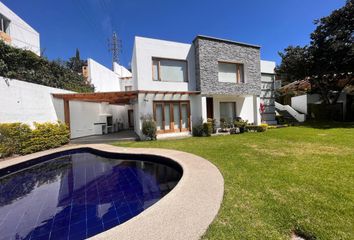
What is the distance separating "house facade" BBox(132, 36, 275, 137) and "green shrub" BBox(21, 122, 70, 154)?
490 centimetres

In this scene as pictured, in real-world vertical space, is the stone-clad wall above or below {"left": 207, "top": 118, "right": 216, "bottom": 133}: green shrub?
above

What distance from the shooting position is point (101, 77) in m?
22.5

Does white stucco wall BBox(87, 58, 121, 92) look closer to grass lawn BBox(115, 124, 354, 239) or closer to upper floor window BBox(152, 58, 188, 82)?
upper floor window BBox(152, 58, 188, 82)

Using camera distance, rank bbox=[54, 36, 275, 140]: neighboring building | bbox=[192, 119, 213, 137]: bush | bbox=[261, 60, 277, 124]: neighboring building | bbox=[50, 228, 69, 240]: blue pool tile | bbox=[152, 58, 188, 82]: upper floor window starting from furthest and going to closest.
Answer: bbox=[261, 60, 277, 124]: neighboring building
bbox=[192, 119, 213, 137]: bush
bbox=[152, 58, 188, 82]: upper floor window
bbox=[54, 36, 275, 140]: neighboring building
bbox=[50, 228, 69, 240]: blue pool tile

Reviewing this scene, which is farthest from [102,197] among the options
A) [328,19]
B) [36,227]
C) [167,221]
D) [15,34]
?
[15,34]

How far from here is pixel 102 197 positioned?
202 inches

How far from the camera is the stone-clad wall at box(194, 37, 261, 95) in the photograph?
14.1 meters

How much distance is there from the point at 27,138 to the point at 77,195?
22.1 feet

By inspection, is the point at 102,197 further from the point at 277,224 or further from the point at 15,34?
the point at 15,34

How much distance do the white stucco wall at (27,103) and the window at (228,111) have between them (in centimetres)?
1279

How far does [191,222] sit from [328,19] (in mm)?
21604

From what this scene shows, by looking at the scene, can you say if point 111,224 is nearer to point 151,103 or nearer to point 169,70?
point 151,103

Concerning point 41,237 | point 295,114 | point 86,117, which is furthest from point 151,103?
point 295,114

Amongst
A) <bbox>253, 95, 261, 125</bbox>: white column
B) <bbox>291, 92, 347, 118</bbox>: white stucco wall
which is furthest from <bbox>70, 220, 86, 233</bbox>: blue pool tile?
<bbox>291, 92, 347, 118</bbox>: white stucco wall
